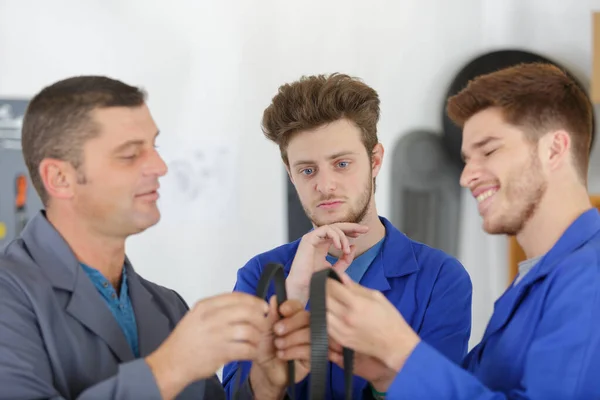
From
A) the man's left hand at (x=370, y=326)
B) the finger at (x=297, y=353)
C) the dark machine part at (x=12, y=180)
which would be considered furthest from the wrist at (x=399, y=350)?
the dark machine part at (x=12, y=180)

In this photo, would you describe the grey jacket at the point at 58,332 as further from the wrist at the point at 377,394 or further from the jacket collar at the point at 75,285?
the wrist at the point at 377,394

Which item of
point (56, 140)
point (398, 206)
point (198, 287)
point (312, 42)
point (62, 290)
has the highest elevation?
point (312, 42)

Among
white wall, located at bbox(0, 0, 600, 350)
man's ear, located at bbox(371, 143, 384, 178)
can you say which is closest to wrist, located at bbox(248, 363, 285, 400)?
man's ear, located at bbox(371, 143, 384, 178)

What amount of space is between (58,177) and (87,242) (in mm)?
121

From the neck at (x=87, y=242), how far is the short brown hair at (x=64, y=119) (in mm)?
58

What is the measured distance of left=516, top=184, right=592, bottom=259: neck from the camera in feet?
4.27

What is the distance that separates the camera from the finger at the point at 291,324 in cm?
132

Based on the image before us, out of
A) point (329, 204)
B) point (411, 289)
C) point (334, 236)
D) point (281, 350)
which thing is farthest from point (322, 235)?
point (281, 350)

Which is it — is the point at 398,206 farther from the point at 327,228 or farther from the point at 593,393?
the point at 593,393

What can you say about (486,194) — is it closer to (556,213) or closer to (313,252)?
(556,213)

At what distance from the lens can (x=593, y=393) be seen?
1.10 m

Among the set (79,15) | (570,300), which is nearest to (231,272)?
(79,15)

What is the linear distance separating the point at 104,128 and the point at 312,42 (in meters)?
1.98

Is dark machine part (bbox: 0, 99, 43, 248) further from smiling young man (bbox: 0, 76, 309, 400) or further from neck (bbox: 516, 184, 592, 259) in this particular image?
neck (bbox: 516, 184, 592, 259)
